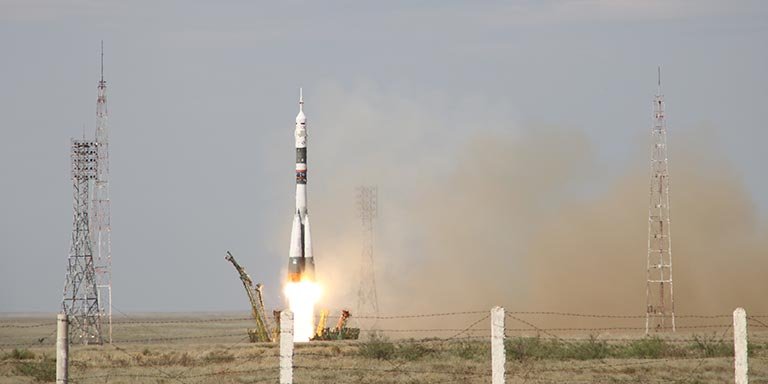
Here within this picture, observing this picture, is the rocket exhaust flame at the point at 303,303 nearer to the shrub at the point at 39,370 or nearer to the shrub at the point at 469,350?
the shrub at the point at 469,350

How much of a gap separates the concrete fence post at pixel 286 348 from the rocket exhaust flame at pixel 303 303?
4626 cm

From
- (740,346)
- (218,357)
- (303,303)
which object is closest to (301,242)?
(303,303)

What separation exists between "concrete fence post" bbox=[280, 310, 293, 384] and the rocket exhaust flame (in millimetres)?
46264

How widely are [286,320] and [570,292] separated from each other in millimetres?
75657

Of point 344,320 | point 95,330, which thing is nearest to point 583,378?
point 344,320

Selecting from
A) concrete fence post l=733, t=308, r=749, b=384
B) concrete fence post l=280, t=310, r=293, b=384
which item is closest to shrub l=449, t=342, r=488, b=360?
concrete fence post l=733, t=308, r=749, b=384

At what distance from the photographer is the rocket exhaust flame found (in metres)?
71.4

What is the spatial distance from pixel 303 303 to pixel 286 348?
160ft

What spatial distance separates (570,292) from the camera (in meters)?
98.6

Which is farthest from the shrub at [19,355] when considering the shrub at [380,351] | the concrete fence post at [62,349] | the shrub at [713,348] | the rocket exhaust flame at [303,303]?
the concrete fence post at [62,349]

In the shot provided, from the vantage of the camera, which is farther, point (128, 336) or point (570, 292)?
point (128, 336)

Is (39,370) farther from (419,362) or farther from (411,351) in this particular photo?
(411,351)

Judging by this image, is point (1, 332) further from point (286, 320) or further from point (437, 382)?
point (286, 320)

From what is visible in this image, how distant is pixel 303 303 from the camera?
7281 cm
